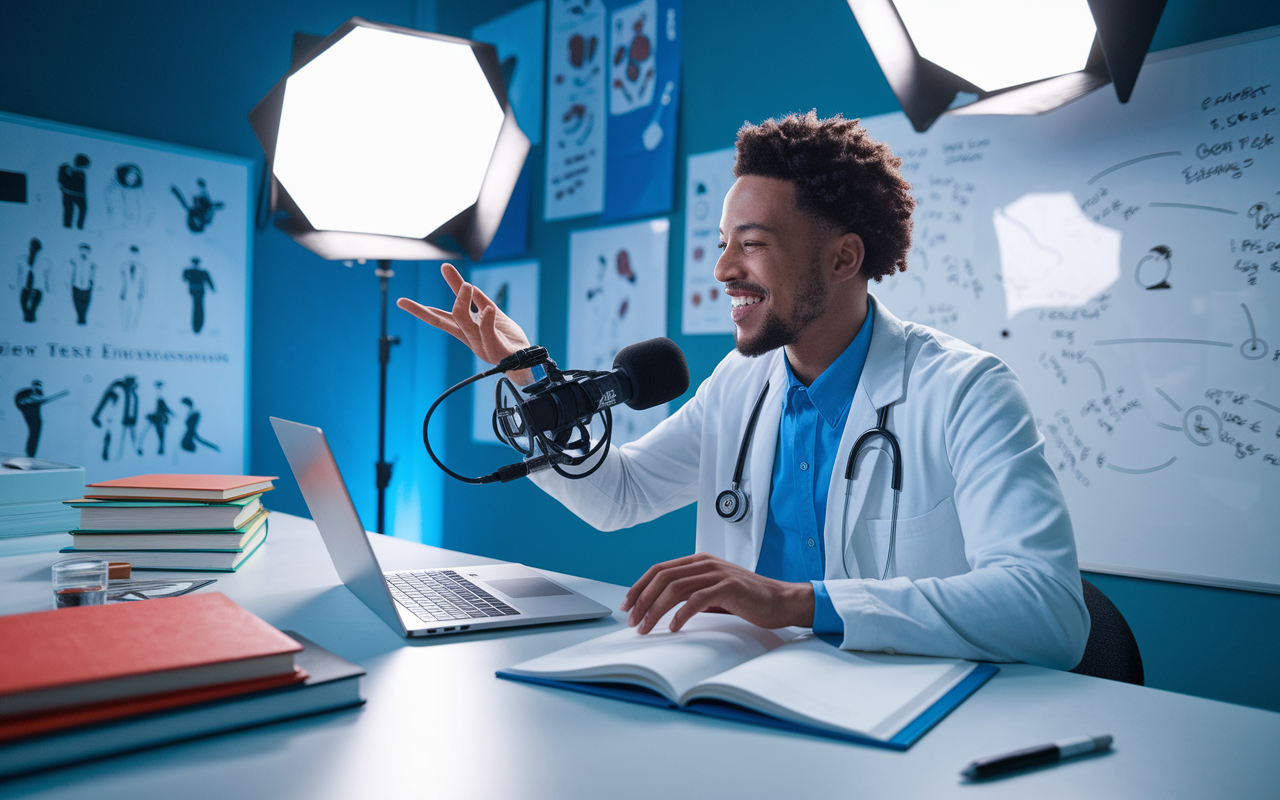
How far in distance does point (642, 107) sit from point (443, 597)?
233 cm

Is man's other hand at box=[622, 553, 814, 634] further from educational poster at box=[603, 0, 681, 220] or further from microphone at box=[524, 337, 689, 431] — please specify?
educational poster at box=[603, 0, 681, 220]

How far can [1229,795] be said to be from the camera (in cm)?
60

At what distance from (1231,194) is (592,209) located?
2060 millimetres

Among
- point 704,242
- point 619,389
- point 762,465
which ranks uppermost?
point 704,242

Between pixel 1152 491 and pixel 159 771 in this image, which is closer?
pixel 159 771

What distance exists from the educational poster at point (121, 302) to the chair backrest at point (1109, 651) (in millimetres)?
2921

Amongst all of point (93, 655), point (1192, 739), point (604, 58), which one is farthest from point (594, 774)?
point (604, 58)

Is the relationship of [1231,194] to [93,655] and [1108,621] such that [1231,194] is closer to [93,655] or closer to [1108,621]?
[1108,621]

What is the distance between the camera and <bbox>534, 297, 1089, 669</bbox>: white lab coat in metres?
0.91

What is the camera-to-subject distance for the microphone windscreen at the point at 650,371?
1188mm

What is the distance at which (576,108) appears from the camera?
10.6 ft

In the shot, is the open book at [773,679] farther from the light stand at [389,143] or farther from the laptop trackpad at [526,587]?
the light stand at [389,143]

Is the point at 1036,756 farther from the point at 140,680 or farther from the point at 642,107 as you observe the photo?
the point at 642,107

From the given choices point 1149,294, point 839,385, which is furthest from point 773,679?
point 1149,294
